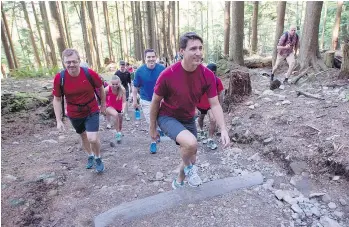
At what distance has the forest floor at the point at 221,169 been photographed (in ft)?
11.9

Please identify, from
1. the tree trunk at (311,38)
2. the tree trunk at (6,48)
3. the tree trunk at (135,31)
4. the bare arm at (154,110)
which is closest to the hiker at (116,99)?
the bare arm at (154,110)

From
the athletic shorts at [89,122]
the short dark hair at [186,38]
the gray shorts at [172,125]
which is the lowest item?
the athletic shorts at [89,122]

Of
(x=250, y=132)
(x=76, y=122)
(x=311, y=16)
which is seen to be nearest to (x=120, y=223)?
(x=76, y=122)

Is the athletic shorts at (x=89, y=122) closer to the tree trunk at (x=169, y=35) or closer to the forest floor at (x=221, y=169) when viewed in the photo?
the forest floor at (x=221, y=169)

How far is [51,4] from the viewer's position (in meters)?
13.4

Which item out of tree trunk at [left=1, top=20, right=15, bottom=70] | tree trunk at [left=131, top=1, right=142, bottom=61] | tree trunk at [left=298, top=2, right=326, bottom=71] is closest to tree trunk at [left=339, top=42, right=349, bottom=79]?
tree trunk at [left=298, top=2, right=326, bottom=71]

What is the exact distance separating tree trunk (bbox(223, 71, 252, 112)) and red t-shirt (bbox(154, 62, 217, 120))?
461cm

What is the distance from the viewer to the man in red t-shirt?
439cm

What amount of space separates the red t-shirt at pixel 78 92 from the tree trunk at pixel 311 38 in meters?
7.79

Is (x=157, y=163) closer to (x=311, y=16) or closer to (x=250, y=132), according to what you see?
(x=250, y=132)

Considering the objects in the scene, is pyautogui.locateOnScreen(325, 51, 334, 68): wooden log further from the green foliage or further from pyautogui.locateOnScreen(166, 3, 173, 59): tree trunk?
pyautogui.locateOnScreen(166, 3, 173, 59): tree trunk

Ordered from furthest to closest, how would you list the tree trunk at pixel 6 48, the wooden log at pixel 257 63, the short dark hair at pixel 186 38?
the tree trunk at pixel 6 48, the wooden log at pixel 257 63, the short dark hair at pixel 186 38

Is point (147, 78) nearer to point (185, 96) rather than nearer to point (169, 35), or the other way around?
point (185, 96)

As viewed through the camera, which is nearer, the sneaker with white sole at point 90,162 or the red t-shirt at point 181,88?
the red t-shirt at point 181,88
